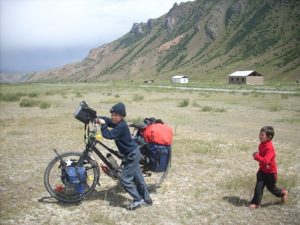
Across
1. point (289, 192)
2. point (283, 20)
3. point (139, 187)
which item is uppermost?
point (283, 20)

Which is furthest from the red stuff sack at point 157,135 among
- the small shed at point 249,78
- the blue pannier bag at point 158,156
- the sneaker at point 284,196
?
the small shed at point 249,78

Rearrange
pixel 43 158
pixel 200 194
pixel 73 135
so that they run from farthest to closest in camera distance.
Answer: pixel 73 135
pixel 43 158
pixel 200 194

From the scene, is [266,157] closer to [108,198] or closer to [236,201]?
[236,201]

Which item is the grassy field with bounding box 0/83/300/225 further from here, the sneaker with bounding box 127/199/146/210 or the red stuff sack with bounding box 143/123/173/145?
the red stuff sack with bounding box 143/123/173/145

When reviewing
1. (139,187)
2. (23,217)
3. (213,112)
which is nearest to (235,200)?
(139,187)

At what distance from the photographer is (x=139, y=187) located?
757 centimetres

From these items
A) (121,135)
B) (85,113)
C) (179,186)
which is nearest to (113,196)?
(179,186)

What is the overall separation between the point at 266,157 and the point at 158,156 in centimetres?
224

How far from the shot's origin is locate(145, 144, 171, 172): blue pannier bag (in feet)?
25.6

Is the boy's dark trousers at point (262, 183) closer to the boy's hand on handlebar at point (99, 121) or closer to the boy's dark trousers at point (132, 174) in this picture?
the boy's dark trousers at point (132, 174)

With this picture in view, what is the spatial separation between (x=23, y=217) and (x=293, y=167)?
771 cm

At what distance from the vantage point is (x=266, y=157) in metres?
7.14

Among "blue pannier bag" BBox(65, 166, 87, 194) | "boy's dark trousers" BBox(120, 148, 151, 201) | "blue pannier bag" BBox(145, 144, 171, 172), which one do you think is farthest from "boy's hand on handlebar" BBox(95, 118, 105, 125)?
"blue pannier bag" BBox(145, 144, 171, 172)

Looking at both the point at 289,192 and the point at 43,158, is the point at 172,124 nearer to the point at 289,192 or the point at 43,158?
the point at 43,158
